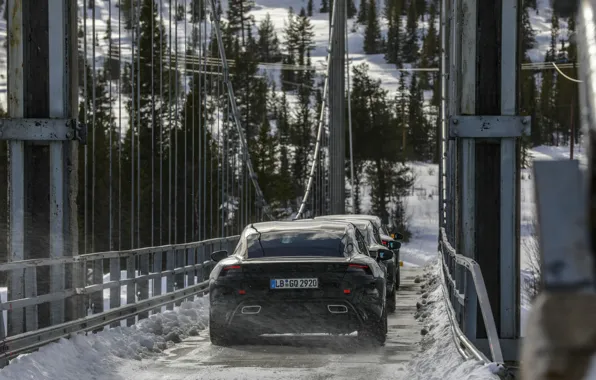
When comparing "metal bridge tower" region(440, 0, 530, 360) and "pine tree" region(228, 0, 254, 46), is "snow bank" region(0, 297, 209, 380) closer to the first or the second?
"metal bridge tower" region(440, 0, 530, 360)

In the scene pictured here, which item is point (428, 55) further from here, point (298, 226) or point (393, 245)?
point (298, 226)

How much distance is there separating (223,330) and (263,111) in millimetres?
94208

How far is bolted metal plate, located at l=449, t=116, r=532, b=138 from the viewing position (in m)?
9.11

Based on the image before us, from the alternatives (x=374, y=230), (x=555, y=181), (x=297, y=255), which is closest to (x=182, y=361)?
(x=297, y=255)

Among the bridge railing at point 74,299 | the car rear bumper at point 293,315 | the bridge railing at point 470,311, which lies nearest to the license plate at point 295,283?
the car rear bumper at point 293,315

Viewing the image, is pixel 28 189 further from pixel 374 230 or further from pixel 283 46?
pixel 283 46

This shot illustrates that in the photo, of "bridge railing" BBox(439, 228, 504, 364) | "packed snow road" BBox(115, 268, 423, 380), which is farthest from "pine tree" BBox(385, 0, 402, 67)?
"bridge railing" BBox(439, 228, 504, 364)

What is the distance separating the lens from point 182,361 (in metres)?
8.95

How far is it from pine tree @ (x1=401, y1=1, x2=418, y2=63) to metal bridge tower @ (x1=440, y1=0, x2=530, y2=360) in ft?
480

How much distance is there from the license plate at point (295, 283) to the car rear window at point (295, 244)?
0.43m

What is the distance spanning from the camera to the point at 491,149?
930cm

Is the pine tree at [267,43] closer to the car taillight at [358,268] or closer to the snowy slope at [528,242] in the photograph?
the snowy slope at [528,242]

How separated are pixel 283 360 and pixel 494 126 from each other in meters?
2.50

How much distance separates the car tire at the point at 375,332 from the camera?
9500 mm
